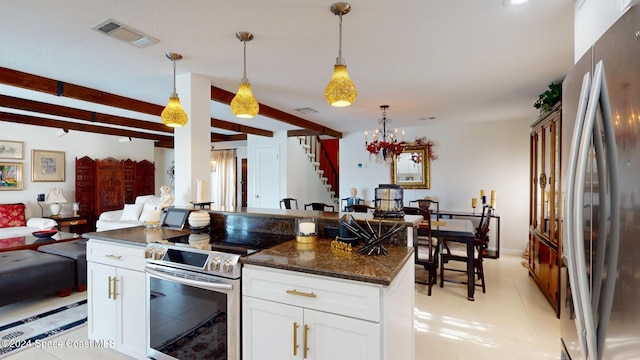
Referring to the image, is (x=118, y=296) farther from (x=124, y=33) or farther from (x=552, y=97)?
(x=552, y=97)

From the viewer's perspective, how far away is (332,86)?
6.35ft

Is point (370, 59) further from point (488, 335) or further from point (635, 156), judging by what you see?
point (488, 335)

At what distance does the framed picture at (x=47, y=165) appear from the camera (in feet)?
19.9

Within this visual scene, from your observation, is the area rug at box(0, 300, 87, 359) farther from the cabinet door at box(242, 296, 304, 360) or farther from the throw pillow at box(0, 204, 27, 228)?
the throw pillow at box(0, 204, 27, 228)

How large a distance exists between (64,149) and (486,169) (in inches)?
349

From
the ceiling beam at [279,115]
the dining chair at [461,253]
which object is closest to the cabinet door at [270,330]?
the dining chair at [461,253]

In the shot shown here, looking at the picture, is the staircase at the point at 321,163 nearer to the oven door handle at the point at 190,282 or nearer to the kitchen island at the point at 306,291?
the kitchen island at the point at 306,291

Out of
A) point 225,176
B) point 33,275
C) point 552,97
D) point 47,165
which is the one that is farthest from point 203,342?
point 225,176

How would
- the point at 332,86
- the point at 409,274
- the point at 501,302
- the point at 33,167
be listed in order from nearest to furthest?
the point at 409,274 < the point at 332,86 < the point at 501,302 < the point at 33,167

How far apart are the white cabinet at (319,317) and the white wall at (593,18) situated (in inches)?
56.4

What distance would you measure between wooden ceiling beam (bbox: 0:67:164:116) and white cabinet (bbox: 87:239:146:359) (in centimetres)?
213

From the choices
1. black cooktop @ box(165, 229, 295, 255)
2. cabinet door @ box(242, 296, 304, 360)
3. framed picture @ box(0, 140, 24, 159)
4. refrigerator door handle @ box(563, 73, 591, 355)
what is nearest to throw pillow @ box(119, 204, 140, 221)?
framed picture @ box(0, 140, 24, 159)

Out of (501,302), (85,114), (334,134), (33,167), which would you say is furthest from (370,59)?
(33,167)

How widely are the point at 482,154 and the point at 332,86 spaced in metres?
4.79
